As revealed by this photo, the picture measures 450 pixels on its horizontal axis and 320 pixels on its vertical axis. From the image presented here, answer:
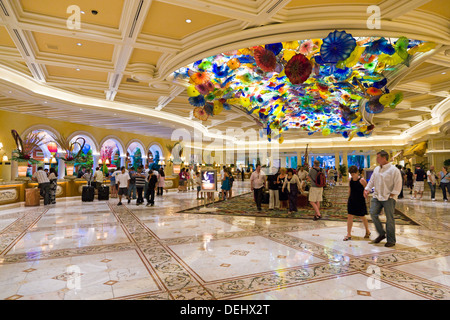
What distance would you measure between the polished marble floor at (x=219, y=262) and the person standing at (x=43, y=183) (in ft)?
12.7

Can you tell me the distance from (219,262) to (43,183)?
27.1ft

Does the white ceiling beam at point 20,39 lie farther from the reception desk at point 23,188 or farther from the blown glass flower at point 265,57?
the blown glass flower at point 265,57

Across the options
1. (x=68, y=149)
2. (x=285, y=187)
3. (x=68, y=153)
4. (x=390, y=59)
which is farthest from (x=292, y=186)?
(x=68, y=153)

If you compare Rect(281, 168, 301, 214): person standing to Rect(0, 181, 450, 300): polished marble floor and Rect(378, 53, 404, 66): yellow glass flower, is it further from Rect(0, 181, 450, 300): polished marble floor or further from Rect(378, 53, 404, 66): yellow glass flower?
Rect(378, 53, 404, 66): yellow glass flower

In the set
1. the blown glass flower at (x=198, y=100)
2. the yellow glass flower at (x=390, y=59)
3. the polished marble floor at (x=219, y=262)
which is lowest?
the polished marble floor at (x=219, y=262)

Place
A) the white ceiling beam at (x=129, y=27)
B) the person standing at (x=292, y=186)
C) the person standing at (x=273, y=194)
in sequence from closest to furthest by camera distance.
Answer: the white ceiling beam at (x=129, y=27) → the person standing at (x=292, y=186) → the person standing at (x=273, y=194)

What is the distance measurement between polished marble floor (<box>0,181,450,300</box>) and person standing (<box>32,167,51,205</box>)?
3.87m

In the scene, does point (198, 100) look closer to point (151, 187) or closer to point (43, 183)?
point (151, 187)

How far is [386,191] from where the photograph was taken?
3.82 m

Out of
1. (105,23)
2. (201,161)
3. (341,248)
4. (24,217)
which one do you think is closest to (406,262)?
(341,248)

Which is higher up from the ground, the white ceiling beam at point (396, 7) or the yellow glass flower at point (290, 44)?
the white ceiling beam at point (396, 7)

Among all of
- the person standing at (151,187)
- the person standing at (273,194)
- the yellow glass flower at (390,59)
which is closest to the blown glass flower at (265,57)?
the yellow glass flower at (390,59)

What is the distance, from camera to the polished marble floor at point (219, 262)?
2424 millimetres

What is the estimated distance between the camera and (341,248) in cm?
379
